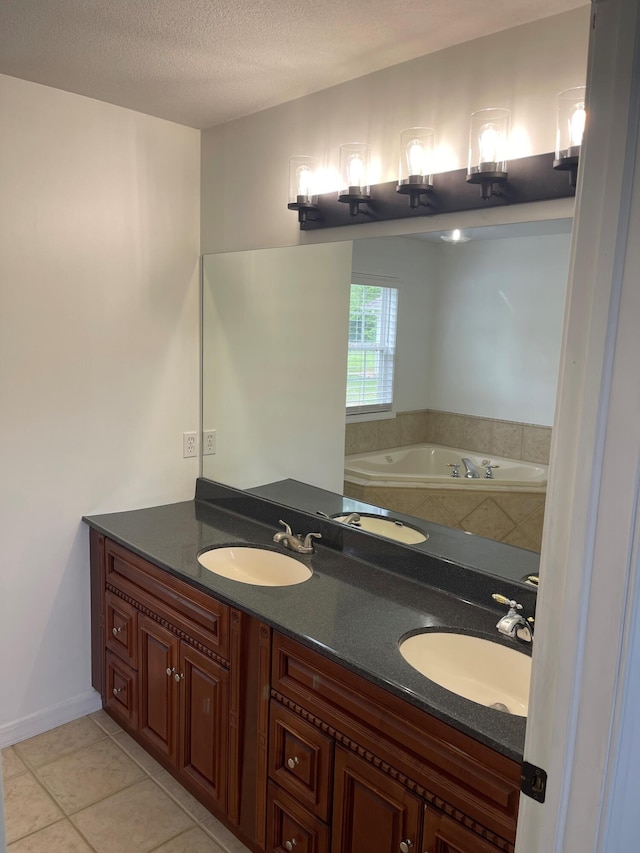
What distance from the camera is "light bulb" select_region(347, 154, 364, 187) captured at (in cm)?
212

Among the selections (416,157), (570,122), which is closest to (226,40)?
(416,157)

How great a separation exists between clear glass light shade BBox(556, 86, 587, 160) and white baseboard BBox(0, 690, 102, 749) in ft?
8.43

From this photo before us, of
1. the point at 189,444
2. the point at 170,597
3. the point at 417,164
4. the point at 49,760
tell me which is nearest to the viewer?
the point at 417,164

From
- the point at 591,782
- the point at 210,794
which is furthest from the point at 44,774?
the point at 591,782

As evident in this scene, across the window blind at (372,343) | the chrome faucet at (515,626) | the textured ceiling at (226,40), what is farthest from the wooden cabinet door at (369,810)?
the textured ceiling at (226,40)

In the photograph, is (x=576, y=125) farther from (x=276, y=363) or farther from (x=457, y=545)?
(x=276, y=363)

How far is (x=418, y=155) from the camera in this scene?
1938 millimetres

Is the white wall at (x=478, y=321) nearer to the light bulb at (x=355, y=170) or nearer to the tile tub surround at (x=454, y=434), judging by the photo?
the tile tub surround at (x=454, y=434)

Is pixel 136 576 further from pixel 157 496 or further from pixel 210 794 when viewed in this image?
pixel 210 794

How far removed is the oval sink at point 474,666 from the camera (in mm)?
1625

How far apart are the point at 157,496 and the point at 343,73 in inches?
69.0

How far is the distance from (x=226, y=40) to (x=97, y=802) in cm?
243

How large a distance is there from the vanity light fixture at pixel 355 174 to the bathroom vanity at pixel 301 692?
1080 millimetres

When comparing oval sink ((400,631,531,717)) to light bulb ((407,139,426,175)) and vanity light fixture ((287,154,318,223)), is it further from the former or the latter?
vanity light fixture ((287,154,318,223))
